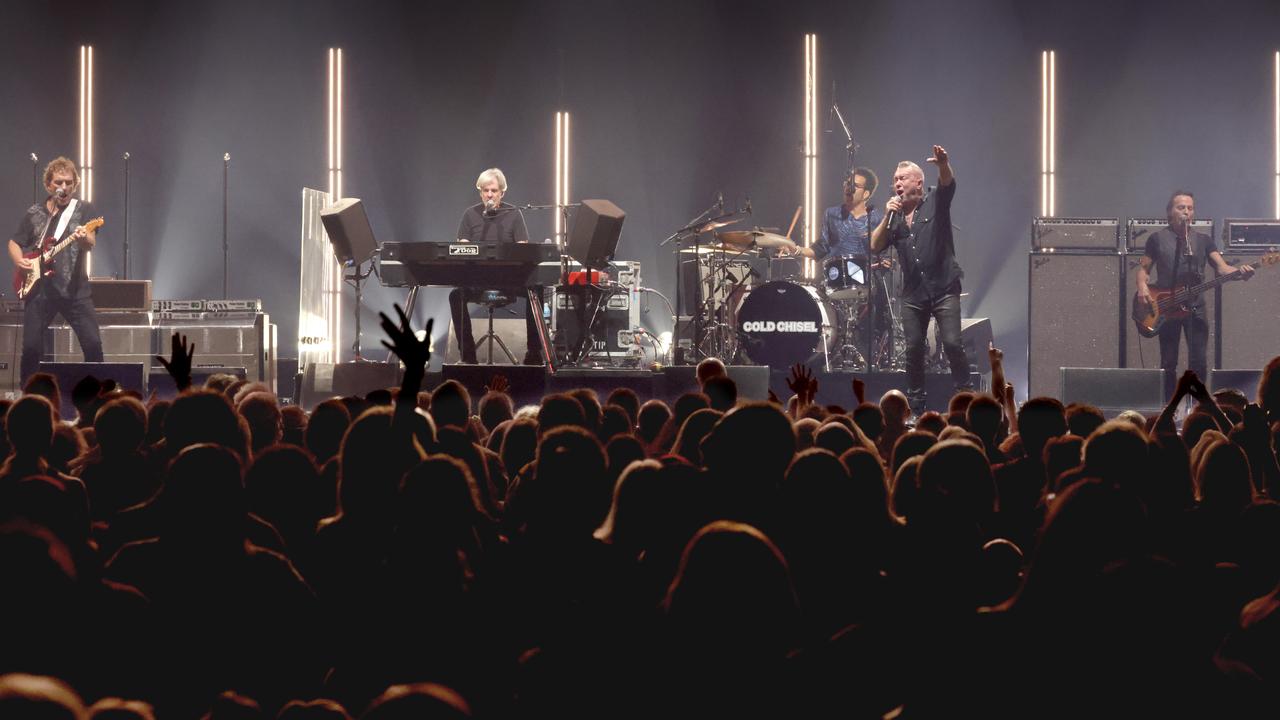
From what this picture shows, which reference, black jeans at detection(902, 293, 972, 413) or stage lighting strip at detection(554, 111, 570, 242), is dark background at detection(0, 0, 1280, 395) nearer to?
stage lighting strip at detection(554, 111, 570, 242)

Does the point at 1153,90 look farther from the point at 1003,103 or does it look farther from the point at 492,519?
the point at 492,519

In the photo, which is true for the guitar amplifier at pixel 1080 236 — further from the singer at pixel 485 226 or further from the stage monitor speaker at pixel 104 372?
the stage monitor speaker at pixel 104 372

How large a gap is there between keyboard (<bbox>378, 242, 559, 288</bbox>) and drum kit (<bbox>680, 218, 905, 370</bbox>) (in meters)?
1.94

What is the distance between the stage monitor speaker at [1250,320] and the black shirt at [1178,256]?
25.3 inches

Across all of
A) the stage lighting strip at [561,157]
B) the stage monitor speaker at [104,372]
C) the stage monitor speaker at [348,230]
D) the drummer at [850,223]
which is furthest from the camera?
the stage lighting strip at [561,157]

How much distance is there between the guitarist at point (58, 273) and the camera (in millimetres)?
9586

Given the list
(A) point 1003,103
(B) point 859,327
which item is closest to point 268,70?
(B) point 859,327

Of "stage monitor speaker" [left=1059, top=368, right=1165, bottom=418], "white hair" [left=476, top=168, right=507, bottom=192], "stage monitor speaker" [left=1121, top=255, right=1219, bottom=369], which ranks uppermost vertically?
"white hair" [left=476, top=168, right=507, bottom=192]

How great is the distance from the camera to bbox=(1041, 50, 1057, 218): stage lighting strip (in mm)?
14367

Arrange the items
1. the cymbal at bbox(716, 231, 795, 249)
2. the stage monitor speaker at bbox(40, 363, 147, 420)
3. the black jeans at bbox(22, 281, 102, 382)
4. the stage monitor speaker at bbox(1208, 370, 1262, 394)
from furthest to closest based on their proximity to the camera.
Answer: the cymbal at bbox(716, 231, 795, 249)
the stage monitor speaker at bbox(1208, 370, 1262, 394)
the black jeans at bbox(22, 281, 102, 382)
the stage monitor speaker at bbox(40, 363, 147, 420)

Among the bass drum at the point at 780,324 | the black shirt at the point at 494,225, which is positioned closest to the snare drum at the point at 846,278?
the bass drum at the point at 780,324

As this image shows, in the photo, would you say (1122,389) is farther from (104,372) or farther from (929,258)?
(104,372)

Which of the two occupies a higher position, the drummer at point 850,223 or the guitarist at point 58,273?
the drummer at point 850,223

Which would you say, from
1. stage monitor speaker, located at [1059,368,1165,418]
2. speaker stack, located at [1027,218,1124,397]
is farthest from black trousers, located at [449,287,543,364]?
speaker stack, located at [1027,218,1124,397]
